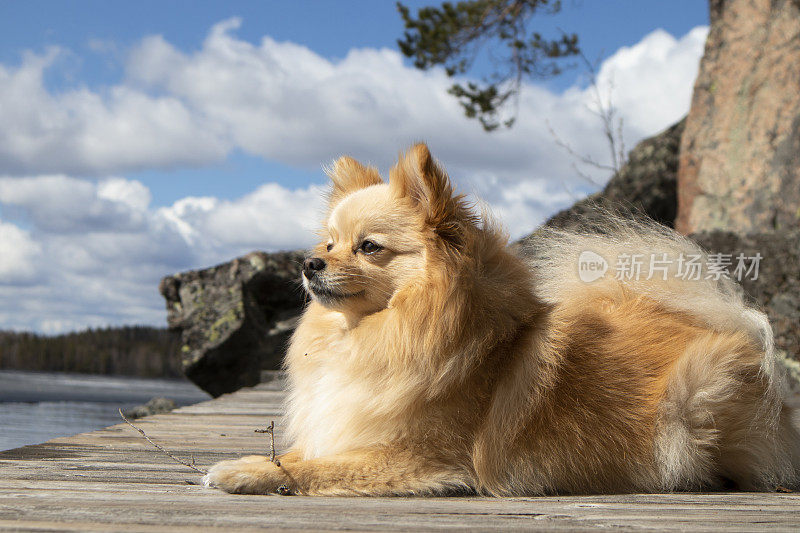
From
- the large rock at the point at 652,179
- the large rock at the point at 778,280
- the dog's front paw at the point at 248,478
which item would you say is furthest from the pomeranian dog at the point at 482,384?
the large rock at the point at 652,179

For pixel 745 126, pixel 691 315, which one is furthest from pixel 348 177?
pixel 745 126

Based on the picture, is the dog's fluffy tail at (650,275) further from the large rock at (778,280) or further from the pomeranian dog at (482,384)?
the large rock at (778,280)

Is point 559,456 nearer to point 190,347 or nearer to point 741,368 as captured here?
point 741,368

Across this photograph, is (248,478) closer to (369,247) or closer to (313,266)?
Result: (313,266)

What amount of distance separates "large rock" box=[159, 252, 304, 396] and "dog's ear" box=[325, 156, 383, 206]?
434cm

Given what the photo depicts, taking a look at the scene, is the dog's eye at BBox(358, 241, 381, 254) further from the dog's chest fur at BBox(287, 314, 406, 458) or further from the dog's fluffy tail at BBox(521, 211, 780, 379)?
the dog's fluffy tail at BBox(521, 211, 780, 379)

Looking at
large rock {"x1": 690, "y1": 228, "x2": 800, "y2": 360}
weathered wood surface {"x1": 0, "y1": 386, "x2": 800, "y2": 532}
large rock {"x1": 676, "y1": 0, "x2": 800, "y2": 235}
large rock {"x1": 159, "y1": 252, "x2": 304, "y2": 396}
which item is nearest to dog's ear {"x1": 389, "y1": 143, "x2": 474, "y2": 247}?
weathered wood surface {"x1": 0, "y1": 386, "x2": 800, "y2": 532}

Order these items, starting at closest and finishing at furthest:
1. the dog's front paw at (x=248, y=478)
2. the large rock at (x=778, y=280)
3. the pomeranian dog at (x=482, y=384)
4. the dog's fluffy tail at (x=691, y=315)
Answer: the dog's front paw at (x=248, y=478) < the pomeranian dog at (x=482, y=384) < the dog's fluffy tail at (x=691, y=315) < the large rock at (x=778, y=280)

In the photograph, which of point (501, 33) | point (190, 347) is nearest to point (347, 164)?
point (190, 347)

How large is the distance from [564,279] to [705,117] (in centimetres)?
810

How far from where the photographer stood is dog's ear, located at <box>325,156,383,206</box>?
309cm

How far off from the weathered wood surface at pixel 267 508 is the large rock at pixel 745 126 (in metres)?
6.86

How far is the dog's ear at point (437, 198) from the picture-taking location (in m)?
2.51

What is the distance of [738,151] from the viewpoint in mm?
9312
